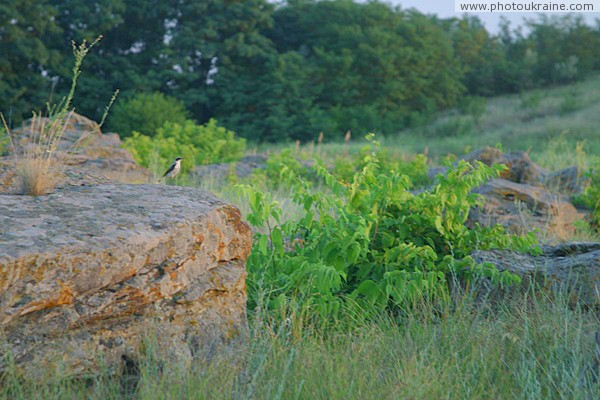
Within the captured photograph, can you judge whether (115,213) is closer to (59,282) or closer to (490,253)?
(59,282)

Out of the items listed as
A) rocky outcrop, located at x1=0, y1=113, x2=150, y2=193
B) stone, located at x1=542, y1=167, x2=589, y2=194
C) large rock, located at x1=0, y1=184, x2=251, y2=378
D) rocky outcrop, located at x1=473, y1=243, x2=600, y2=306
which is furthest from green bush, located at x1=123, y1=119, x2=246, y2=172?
large rock, located at x1=0, y1=184, x2=251, y2=378

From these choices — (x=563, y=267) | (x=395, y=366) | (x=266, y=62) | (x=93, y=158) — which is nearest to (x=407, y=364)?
(x=395, y=366)

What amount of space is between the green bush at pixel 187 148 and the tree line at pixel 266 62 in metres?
13.0

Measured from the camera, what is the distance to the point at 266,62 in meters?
31.4

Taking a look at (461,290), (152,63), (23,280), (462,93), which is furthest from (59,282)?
(462,93)

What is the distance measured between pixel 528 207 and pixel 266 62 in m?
24.5

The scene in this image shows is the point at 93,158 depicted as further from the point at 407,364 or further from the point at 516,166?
the point at 407,364

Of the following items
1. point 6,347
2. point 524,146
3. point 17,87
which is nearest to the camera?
point 6,347

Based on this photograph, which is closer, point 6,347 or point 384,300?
point 6,347

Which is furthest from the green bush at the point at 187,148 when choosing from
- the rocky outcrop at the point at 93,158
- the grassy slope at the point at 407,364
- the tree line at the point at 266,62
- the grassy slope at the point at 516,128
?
the tree line at the point at 266,62

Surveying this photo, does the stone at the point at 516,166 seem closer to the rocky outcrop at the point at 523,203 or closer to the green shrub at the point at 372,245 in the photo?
the rocky outcrop at the point at 523,203

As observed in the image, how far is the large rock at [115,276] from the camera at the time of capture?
9.02 feet

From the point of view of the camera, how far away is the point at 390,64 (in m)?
32.9

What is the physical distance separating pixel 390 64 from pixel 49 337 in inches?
1233
